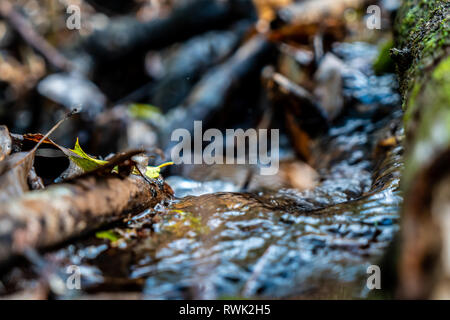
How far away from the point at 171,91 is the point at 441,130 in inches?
199

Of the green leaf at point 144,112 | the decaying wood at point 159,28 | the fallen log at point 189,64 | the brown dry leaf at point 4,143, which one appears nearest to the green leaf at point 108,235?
the brown dry leaf at point 4,143

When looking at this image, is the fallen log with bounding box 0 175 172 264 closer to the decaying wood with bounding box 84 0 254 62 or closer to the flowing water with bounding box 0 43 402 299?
the flowing water with bounding box 0 43 402 299

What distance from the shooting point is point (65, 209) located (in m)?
1.37

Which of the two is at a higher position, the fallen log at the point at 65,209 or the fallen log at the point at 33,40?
the fallen log at the point at 33,40

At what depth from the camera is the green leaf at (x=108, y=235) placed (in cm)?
→ 155

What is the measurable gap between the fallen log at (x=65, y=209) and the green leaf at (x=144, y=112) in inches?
137

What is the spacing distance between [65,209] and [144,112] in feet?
13.4

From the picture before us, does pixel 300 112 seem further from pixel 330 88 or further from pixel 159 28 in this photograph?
pixel 159 28

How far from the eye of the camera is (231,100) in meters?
5.01

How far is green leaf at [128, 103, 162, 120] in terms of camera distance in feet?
17.1

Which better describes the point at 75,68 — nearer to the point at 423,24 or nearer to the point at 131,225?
the point at 131,225

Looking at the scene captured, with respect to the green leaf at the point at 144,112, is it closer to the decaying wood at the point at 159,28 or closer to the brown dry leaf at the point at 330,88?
the decaying wood at the point at 159,28

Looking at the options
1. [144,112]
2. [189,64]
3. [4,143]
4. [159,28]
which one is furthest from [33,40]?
[4,143]
